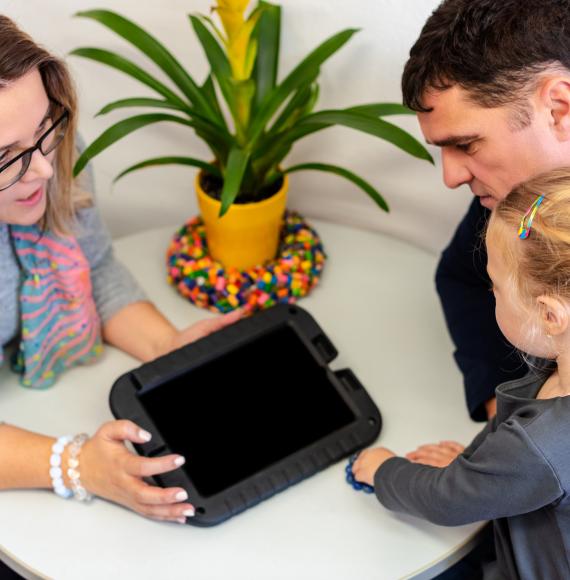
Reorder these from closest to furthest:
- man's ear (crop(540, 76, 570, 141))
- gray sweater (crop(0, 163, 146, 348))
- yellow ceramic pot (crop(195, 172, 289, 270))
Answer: man's ear (crop(540, 76, 570, 141)) → gray sweater (crop(0, 163, 146, 348)) → yellow ceramic pot (crop(195, 172, 289, 270))

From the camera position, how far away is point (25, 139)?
3.35 feet

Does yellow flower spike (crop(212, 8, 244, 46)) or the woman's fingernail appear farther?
yellow flower spike (crop(212, 8, 244, 46))

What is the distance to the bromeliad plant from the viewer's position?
1193 mm

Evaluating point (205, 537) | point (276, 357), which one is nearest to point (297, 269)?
point (276, 357)

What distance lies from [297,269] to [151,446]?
1.34 ft

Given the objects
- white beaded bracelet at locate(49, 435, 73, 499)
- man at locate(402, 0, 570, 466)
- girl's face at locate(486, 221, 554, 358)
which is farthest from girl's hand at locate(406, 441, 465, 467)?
white beaded bracelet at locate(49, 435, 73, 499)

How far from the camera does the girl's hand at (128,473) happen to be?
1.05 m

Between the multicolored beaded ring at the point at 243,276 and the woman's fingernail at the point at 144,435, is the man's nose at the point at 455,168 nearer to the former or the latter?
the multicolored beaded ring at the point at 243,276

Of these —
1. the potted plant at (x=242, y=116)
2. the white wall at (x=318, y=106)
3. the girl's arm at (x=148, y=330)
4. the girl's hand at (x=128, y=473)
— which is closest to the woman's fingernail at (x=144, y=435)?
the girl's hand at (x=128, y=473)

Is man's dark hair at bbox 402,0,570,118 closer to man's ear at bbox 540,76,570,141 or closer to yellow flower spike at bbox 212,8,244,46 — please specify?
man's ear at bbox 540,76,570,141

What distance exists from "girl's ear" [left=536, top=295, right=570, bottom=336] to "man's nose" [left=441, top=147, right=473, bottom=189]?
0.27 m

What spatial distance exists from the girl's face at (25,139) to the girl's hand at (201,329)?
283 mm

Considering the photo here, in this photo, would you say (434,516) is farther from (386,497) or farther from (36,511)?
(36,511)

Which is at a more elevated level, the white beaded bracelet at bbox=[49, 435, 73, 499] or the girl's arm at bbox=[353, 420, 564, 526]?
the white beaded bracelet at bbox=[49, 435, 73, 499]
